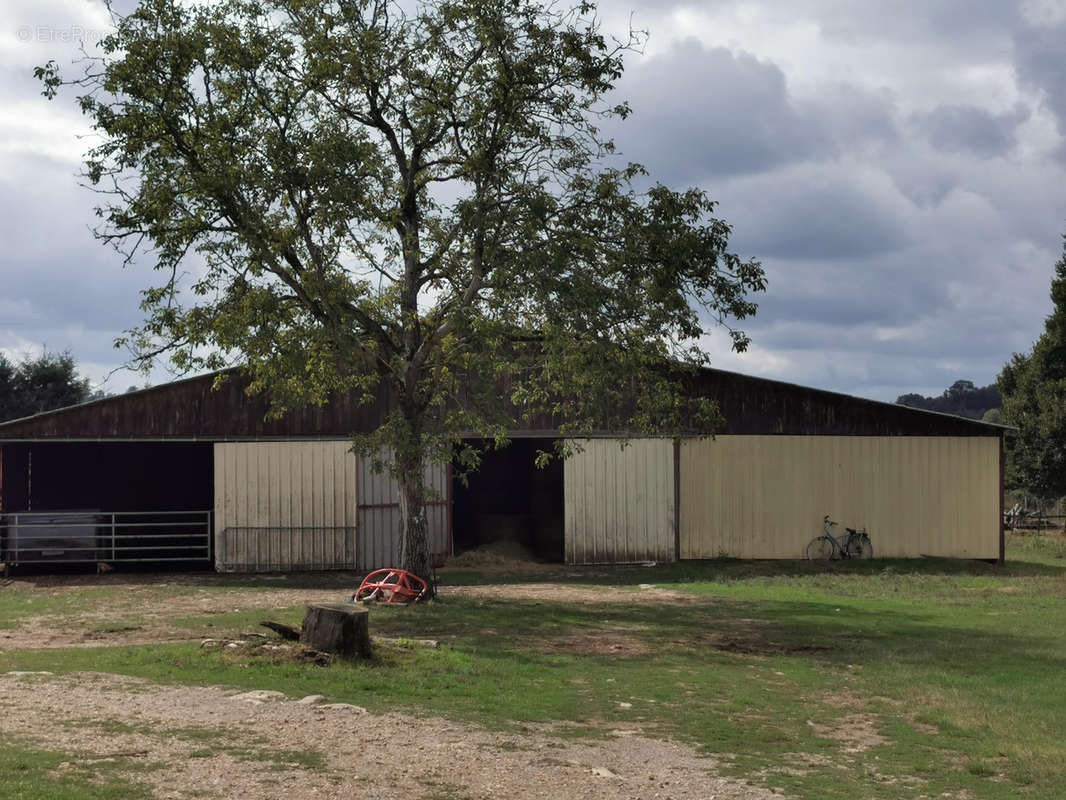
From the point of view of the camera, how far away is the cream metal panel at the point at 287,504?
27.9 m

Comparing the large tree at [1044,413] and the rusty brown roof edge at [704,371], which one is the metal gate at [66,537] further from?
the large tree at [1044,413]

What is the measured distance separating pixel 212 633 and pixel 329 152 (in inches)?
309

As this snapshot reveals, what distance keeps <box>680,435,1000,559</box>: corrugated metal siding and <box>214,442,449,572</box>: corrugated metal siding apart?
6.90m

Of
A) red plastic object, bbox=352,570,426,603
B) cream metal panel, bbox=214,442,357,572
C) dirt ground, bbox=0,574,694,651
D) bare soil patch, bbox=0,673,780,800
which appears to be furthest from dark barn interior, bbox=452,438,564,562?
bare soil patch, bbox=0,673,780,800

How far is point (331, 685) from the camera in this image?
11.9 metres

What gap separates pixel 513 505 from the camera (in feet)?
126

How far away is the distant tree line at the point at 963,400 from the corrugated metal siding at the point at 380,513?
113684mm

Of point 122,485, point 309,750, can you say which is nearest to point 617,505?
point 122,485

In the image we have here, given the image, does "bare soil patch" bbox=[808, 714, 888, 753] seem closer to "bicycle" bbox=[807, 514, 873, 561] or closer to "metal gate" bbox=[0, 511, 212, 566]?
"bicycle" bbox=[807, 514, 873, 561]

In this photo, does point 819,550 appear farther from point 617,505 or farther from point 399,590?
point 399,590

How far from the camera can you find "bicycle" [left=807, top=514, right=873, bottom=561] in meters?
29.6

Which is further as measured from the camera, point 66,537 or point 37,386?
point 37,386

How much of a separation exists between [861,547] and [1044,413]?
19335 millimetres

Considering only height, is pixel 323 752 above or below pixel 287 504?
below
